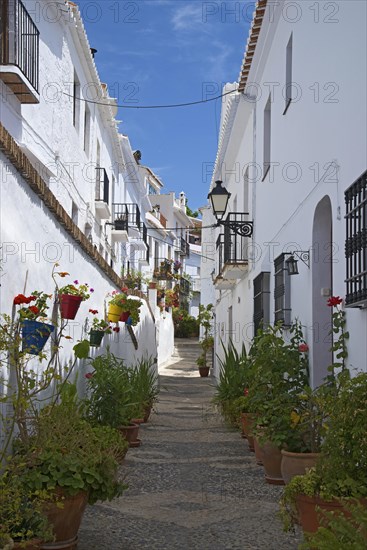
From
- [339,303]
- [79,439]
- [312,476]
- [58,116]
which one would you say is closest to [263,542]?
[312,476]

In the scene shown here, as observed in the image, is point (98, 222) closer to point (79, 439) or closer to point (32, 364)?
point (32, 364)

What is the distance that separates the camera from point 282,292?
923 centimetres

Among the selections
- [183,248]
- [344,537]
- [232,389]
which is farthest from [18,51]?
[183,248]

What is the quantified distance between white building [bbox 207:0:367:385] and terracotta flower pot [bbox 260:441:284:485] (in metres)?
1.02

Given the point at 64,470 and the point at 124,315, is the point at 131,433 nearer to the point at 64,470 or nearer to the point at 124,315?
the point at 124,315

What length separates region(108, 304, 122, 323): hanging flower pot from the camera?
1098cm

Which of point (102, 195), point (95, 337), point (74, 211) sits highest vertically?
point (102, 195)

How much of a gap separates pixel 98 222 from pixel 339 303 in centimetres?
1268

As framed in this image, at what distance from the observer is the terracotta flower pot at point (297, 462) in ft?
19.1

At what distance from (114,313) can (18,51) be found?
3.87 metres

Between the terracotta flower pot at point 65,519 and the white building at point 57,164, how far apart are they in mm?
1350

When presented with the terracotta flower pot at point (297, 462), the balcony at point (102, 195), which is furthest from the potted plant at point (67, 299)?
the balcony at point (102, 195)

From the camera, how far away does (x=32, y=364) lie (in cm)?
600

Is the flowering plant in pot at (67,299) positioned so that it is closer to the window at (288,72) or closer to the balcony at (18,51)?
the balcony at (18,51)
